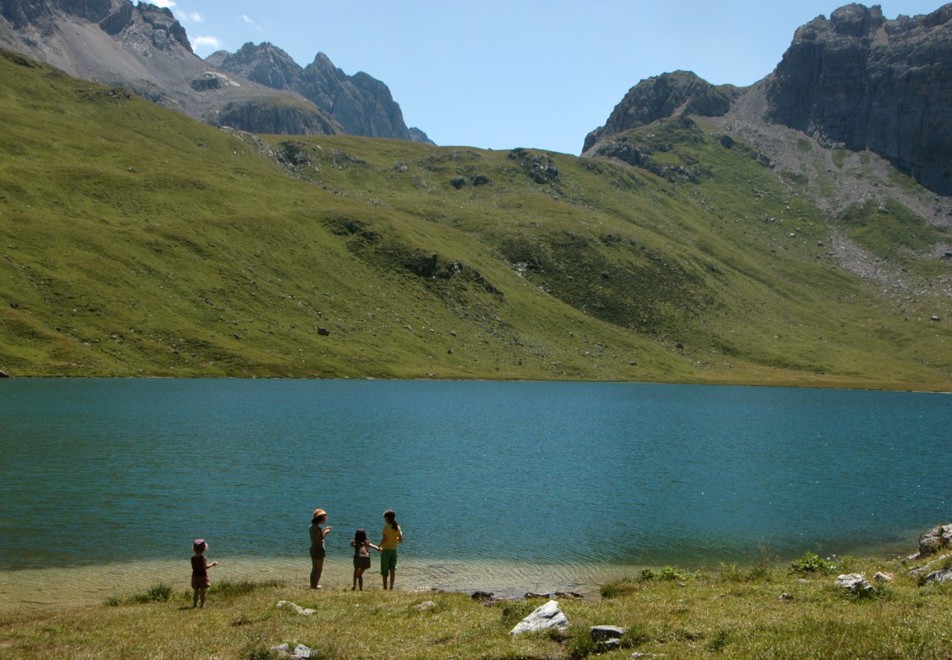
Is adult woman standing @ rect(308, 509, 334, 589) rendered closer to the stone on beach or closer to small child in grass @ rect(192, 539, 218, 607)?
small child in grass @ rect(192, 539, 218, 607)

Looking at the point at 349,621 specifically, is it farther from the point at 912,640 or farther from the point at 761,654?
the point at 912,640

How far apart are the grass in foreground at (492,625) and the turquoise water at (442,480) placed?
12320 mm

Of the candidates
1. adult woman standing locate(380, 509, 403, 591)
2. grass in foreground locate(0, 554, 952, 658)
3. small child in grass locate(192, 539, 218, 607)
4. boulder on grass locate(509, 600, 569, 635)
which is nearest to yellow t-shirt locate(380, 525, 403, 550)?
adult woman standing locate(380, 509, 403, 591)

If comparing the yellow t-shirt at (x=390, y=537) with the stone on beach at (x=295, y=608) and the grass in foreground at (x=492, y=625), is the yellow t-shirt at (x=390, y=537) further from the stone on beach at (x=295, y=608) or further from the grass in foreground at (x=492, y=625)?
the stone on beach at (x=295, y=608)

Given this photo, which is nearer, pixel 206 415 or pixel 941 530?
pixel 941 530

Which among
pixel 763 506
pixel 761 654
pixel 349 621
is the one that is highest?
pixel 761 654

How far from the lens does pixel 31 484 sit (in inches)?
1811

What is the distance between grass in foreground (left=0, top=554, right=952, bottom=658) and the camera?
1411 cm

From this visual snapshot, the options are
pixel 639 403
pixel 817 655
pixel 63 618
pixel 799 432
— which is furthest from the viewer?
pixel 639 403

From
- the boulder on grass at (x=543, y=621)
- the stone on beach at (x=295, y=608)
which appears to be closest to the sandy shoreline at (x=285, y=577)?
the stone on beach at (x=295, y=608)

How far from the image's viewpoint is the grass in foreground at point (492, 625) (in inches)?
555

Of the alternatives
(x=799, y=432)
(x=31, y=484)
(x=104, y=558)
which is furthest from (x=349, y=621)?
(x=799, y=432)

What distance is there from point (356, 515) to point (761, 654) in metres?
33.2

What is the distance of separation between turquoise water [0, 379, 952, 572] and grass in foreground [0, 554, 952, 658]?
40.4 feet
